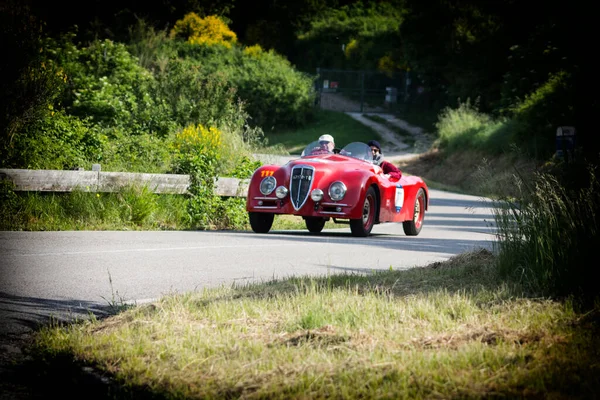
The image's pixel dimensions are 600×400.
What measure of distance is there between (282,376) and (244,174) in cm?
1339

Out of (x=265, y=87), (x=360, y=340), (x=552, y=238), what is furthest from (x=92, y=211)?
(x=265, y=87)

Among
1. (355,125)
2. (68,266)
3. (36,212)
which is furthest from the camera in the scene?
(355,125)

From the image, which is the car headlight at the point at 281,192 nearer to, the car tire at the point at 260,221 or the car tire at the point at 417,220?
the car tire at the point at 260,221

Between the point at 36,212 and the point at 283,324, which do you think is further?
the point at 36,212

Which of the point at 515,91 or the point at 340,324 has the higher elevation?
the point at 515,91

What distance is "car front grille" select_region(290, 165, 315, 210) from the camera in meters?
15.5

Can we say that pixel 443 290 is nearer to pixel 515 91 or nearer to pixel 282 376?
pixel 282 376

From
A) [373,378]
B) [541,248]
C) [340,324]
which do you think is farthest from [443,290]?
[373,378]

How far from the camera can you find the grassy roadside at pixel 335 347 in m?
5.40

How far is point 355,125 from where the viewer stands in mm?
51906

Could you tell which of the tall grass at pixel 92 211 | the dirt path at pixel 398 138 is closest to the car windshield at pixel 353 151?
the tall grass at pixel 92 211

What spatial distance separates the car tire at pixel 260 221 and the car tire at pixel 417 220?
8.07 feet

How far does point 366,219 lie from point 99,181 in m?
4.08

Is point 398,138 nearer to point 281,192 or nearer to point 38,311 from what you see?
point 281,192
